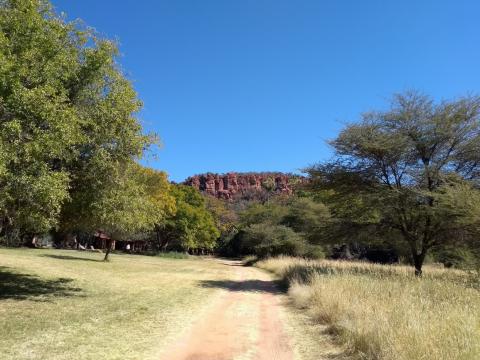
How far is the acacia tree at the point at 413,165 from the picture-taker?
22.0 m

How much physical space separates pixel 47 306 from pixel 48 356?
584 centimetres

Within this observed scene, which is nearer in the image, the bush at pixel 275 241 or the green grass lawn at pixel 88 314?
the green grass lawn at pixel 88 314

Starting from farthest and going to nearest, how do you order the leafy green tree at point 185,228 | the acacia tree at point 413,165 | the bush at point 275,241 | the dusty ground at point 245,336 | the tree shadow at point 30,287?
1. the leafy green tree at point 185,228
2. the bush at point 275,241
3. the acacia tree at point 413,165
4. the tree shadow at point 30,287
5. the dusty ground at point 245,336

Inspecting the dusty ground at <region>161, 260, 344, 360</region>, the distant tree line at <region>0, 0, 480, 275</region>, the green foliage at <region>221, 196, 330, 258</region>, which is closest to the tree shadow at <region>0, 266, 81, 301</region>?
the distant tree line at <region>0, 0, 480, 275</region>

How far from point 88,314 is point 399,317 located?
8.23 m

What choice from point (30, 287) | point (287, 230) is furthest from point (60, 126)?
point (287, 230)

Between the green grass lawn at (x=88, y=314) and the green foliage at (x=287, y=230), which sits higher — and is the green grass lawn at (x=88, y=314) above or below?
below

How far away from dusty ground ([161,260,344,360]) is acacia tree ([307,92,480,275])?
958 centimetres

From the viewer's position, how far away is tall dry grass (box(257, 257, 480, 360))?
23.3 feet

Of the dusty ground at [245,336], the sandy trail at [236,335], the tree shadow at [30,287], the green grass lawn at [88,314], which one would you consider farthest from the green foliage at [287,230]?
the dusty ground at [245,336]

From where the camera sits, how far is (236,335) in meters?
10.7

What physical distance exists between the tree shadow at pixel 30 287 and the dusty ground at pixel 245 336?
222 inches

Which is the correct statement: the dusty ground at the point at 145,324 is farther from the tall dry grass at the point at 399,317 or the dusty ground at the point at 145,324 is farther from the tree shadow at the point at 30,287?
the tall dry grass at the point at 399,317

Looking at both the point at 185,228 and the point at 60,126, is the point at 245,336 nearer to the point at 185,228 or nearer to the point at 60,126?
the point at 60,126
